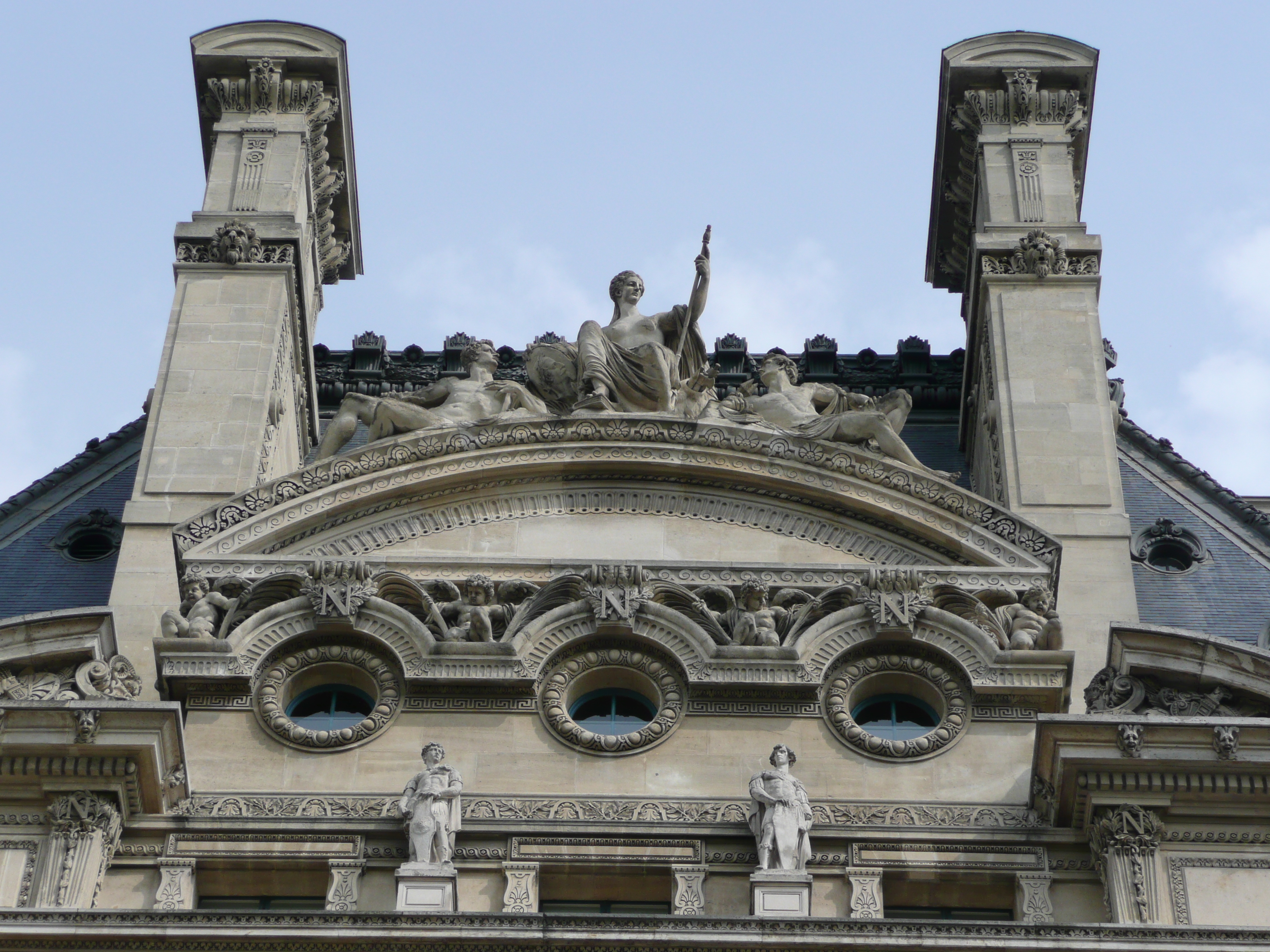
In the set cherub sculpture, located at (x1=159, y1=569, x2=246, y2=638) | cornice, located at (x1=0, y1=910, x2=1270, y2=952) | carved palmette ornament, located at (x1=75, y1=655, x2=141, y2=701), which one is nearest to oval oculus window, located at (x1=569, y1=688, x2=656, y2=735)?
cherub sculpture, located at (x1=159, y1=569, x2=246, y2=638)

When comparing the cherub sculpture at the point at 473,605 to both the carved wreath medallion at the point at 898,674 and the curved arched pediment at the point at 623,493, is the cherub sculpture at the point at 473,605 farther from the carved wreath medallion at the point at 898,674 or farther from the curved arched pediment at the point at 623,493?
the carved wreath medallion at the point at 898,674

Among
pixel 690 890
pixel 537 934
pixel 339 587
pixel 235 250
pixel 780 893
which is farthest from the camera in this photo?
pixel 235 250

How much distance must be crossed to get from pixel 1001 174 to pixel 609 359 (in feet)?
19.4

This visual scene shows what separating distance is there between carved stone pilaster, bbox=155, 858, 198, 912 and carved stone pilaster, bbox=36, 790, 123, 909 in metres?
0.46

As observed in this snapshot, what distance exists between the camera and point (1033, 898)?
80.2ft

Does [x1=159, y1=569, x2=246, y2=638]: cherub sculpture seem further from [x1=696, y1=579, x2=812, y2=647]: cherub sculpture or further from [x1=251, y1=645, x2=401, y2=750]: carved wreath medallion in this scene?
[x1=696, y1=579, x2=812, y2=647]: cherub sculpture

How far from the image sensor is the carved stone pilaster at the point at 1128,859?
78.5ft

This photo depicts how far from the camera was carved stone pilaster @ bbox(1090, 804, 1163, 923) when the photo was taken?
2394 cm

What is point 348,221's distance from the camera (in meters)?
36.3

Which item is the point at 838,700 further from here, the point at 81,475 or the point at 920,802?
the point at 81,475

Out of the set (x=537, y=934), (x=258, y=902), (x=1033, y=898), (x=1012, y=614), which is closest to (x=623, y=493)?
(x=1012, y=614)

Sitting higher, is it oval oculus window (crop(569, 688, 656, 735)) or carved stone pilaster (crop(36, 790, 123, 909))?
oval oculus window (crop(569, 688, 656, 735))

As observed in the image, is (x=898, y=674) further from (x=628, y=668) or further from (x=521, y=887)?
(x=521, y=887)

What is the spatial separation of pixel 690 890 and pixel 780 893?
3.49 ft
